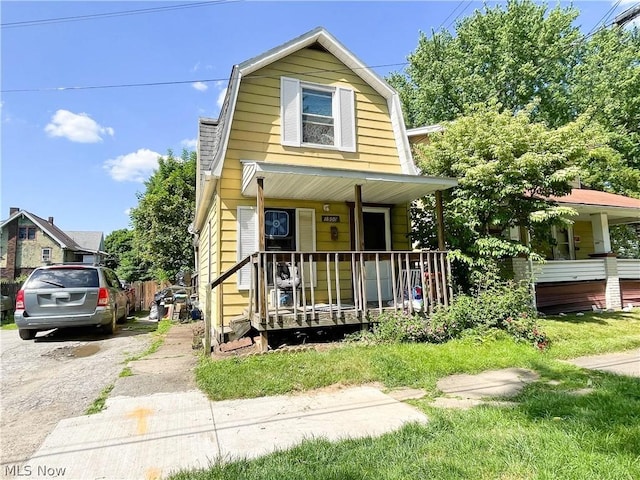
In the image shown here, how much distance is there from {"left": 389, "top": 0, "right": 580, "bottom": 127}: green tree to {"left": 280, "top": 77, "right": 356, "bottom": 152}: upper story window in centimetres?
1439

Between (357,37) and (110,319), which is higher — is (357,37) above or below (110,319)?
above

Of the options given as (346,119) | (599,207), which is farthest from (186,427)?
(599,207)

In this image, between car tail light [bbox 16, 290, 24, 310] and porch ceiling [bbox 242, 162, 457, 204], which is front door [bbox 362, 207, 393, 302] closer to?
porch ceiling [bbox 242, 162, 457, 204]

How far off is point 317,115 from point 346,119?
735 mm

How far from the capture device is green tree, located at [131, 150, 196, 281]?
80.4 ft

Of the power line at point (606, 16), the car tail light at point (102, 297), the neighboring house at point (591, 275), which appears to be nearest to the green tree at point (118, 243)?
the car tail light at point (102, 297)

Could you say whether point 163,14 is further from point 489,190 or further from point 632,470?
point 632,470

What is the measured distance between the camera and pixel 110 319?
8617 millimetres

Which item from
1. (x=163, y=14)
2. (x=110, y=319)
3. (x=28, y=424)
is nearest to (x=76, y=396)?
(x=28, y=424)

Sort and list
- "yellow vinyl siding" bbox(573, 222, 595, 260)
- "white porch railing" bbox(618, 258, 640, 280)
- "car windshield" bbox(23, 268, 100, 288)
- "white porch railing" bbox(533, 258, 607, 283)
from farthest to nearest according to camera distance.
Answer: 1. "yellow vinyl siding" bbox(573, 222, 595, 260)
2. "white porch railing" bbox(618, 258, 640, 280)
3. "white porch railing" bbox(533, 258, 607, 283)
4. "car windshield" bbox(23, 268, 100, 288)

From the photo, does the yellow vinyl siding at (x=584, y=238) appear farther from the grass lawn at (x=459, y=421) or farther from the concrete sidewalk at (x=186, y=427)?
the concrete sidewalk at (x=186, y=427)

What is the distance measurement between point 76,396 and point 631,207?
15463mm

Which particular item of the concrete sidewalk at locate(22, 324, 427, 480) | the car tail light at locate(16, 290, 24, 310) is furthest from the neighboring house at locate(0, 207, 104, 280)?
the concrete sidewalk at locate(22, 324, 427, 480)

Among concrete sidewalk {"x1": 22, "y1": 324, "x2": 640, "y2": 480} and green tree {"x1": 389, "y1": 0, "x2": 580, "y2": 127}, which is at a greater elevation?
green tree {"x1": 389, "y1": 0, "x2": 580, "y2": 127}
